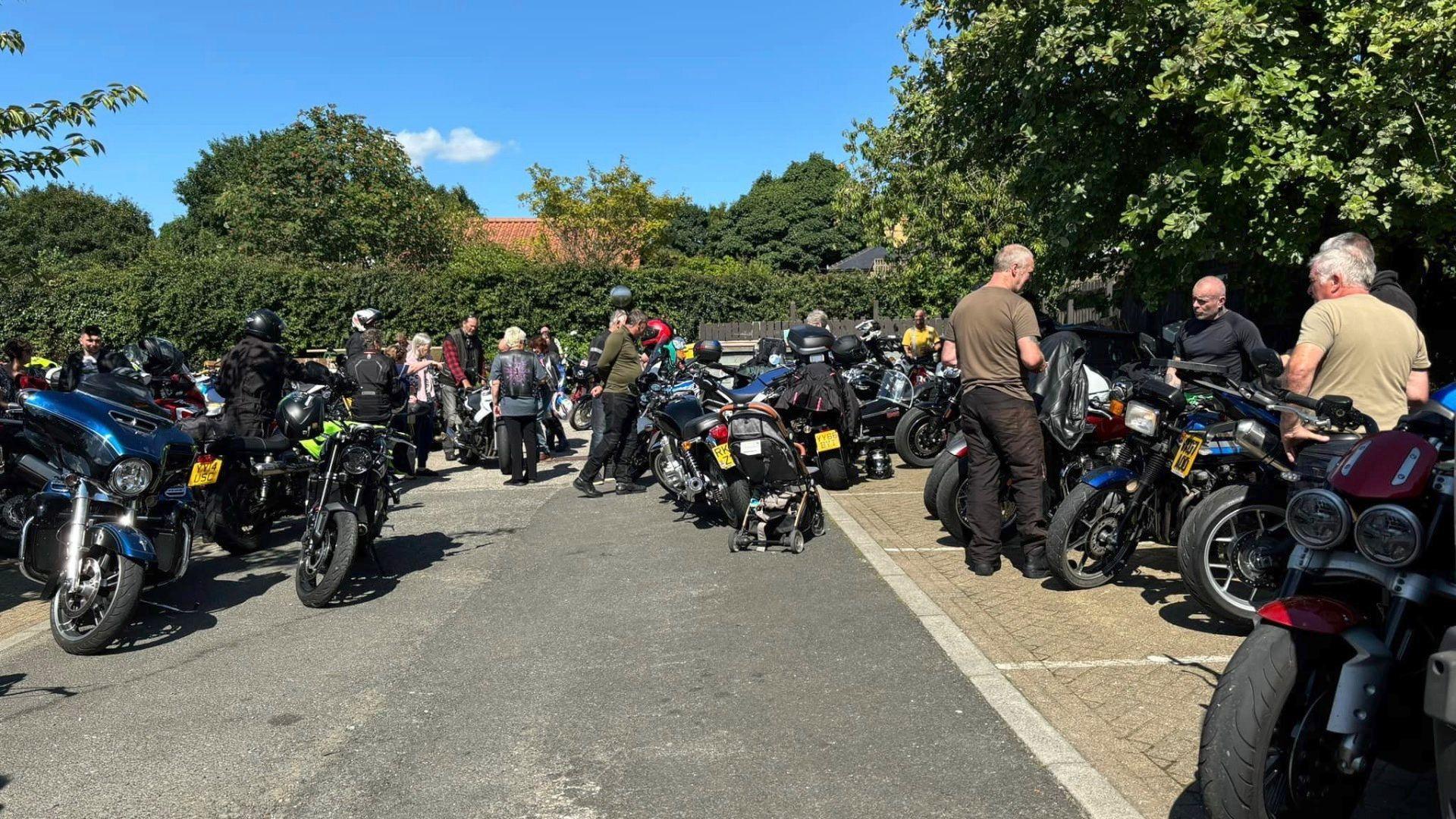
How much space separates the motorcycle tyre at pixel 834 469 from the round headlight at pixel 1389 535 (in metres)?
6.98

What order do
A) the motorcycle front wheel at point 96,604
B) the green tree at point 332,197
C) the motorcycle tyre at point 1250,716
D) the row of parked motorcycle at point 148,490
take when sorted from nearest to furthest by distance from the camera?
the motorcycle tyre at point 1250,716 → the motorcycle front wheel at point 96,604 → the row of parked motorcycle at point 148,490 → the green tree at point 332,197

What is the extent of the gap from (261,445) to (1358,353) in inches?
270

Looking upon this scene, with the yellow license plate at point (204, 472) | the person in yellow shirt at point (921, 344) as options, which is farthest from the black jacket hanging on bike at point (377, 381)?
the person in yellow shirt at point (921, 344)

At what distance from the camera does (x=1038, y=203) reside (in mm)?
11680

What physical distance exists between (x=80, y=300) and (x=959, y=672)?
27297 millimetres

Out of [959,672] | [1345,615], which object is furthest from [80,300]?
[1345,615]

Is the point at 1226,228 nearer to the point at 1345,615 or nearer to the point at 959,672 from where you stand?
the point at 959,672

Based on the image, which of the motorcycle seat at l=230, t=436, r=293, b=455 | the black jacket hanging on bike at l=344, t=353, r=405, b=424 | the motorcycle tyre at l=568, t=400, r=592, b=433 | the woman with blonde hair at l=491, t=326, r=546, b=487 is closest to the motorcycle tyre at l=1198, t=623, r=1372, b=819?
the motorcycle seat at l=230, t=436, r=293, b=455

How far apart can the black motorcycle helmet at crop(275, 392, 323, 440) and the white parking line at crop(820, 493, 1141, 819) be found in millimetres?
4089

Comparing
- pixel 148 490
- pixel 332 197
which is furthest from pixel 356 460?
pixel 332 197

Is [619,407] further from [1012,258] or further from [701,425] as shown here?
[1012,258]

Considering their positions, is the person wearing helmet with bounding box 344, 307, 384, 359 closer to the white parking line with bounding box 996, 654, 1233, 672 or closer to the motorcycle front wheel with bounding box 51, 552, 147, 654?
the motorcycle front wheel with bounding box 51, 552, 147, 654

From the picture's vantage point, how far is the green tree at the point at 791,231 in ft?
225

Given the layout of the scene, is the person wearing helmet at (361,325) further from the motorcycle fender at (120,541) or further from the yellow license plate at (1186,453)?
the yellow license plate at (1186,453)
